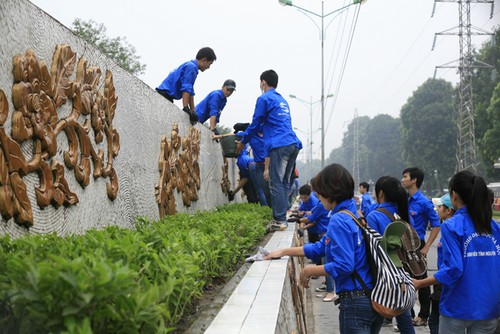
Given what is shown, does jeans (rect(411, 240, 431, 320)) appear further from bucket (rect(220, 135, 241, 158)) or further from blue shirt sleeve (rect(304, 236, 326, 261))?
bucket (rect(220, 135, 241, 158))

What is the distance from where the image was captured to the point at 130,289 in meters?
1.94

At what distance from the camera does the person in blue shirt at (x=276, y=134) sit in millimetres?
7695

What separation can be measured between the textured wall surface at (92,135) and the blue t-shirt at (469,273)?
2.55 m

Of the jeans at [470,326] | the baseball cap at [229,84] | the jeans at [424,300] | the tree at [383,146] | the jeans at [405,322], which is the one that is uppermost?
the tree at [383,146]

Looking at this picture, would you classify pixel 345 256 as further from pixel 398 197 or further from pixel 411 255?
pixel 398 197

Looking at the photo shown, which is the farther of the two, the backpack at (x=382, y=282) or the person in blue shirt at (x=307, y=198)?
the person in blue shirt at (x=307, y=198)

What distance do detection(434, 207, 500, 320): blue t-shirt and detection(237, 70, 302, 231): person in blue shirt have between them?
388cm

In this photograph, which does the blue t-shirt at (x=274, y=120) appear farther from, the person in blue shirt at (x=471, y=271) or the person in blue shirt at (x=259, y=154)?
the person in blue shirt at (x=471, y=271)

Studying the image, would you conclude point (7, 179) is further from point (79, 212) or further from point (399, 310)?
point (399, 310)

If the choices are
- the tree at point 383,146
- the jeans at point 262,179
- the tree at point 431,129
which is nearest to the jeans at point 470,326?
the jeans at point 262,179

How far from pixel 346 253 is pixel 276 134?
4372 mm

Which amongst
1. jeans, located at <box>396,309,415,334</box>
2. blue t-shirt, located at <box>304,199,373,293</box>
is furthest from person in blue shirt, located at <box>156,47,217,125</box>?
blue t-shirt, located at <box>304,199,373,293</box>

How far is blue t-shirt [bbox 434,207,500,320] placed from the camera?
379 centimetres

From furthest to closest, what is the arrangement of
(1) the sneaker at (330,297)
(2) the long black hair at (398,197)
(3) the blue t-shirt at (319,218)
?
1. (1) the sneaker at (330,297)
2. (3) the blue t-shirt at (319,218)
3. (2) the long black hair at (398,197)
